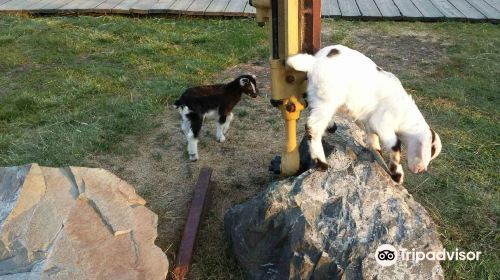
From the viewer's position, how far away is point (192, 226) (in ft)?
11.6

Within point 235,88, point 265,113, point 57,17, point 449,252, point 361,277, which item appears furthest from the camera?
point 57,17

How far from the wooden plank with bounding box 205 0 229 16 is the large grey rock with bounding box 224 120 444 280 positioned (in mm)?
6436

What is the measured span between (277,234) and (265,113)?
9.00 feet

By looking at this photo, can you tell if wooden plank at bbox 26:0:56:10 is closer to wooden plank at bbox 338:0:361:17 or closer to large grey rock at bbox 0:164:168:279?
wooden plank at bbox 338:0:361:17

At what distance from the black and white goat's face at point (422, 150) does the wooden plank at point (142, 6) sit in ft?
23.4

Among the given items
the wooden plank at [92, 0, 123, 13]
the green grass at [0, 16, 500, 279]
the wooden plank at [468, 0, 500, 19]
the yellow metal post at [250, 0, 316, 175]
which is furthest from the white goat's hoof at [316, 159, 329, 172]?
the wooden plank at [92, 0, 123, 13]

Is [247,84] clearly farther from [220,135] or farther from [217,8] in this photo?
[217,8]

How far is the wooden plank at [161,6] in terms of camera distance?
9320mm

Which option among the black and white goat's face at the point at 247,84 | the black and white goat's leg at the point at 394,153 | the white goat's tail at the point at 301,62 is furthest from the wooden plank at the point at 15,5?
the black and white goat's leg at the point at 394,153

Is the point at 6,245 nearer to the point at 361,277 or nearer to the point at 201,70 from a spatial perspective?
the point at 361,277

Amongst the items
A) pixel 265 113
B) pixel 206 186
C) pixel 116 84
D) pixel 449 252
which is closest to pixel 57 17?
pixel 116 84

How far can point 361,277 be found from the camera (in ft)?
8.83

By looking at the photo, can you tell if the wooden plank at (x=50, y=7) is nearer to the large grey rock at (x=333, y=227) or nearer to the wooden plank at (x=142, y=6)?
the wooden plank at (x=142, y=6)

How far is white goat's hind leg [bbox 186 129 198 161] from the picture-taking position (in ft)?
15.3
